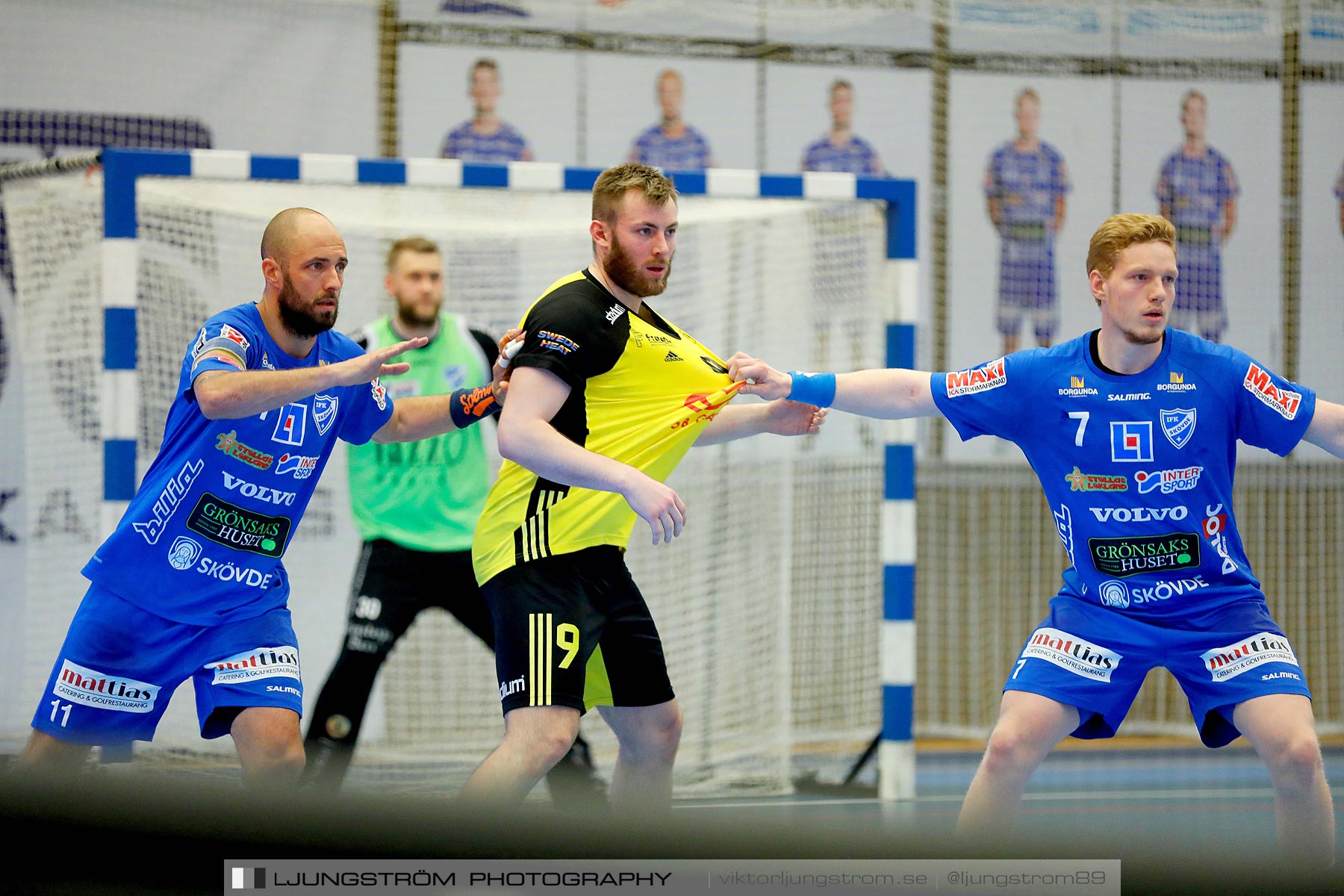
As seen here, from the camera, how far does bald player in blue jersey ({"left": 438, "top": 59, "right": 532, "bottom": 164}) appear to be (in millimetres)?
8656

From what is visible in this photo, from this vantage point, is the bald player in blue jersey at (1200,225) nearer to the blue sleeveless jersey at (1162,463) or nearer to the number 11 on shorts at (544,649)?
the blue sleeveless jersey at (1162,463)

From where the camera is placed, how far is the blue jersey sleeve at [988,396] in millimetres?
3949

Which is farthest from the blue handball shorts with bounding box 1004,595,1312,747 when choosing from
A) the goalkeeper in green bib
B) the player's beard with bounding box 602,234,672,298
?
the goalkeeper in green bib

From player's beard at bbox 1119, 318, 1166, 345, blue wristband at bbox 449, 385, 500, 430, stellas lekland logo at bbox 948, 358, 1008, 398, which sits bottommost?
blue wristband at bbox 449, 385, 500, 430

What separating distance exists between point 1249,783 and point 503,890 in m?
7.58

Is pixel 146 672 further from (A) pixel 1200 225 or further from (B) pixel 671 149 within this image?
(A) pixel 1200 225

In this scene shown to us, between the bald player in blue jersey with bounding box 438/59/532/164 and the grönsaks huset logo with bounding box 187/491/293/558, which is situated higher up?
the bald player in blue jersey with bounding box 438/59/532/164

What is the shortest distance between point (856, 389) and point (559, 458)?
1.15 meters

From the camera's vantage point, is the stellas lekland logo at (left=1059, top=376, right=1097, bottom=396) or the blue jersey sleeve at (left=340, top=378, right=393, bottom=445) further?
the blue jersey sleeve at (left=340, top=378, right=393, bottom=445)

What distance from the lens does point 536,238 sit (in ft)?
23.2

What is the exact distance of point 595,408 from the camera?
3664 millimetres

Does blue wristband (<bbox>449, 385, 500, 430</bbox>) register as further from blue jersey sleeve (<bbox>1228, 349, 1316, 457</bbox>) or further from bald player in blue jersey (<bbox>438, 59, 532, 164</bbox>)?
bald player in blue jersey (<bbox>438, 59, 532, 164</bbox>)

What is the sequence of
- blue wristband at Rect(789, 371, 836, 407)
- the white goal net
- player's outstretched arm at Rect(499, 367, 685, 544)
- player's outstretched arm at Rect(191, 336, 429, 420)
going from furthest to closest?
the white goal net → blue wristband at Rect(789, 371, 836, 407) → player's outstretched arm at Rect(191, 336, 429, 420) → player's outstretched arm at Rect(499, 367, 685, 544)

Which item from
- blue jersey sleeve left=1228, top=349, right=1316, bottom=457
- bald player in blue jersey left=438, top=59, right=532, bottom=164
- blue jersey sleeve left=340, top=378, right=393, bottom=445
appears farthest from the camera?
bald player in blue jersey left=438, top=59, right=532, bottom=164
